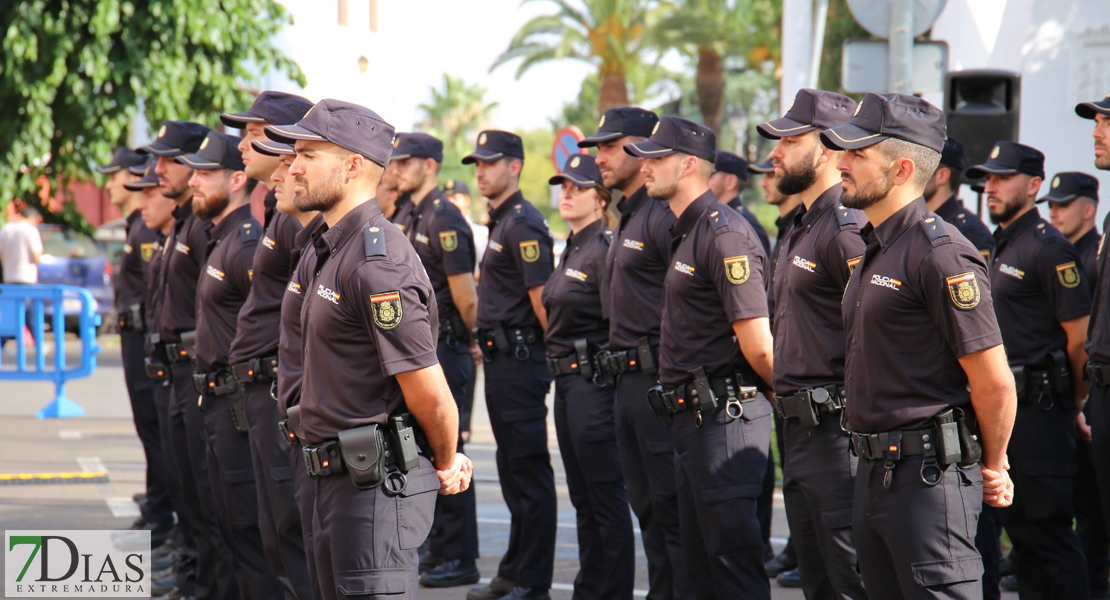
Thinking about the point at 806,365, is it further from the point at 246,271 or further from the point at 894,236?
the point at 246,271

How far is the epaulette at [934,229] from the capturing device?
384 centimetres

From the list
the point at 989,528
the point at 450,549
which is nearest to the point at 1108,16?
the point at 989,528

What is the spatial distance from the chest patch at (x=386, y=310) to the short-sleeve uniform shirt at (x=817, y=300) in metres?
1.63

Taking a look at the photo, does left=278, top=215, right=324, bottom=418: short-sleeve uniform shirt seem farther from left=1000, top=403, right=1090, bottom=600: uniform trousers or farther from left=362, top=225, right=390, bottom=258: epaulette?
left=1000, top=403, right=1090, bottom=600: uniform trousers

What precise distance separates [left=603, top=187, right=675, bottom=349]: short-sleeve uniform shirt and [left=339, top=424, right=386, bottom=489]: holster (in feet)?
7.20

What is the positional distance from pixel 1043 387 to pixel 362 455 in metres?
3.74

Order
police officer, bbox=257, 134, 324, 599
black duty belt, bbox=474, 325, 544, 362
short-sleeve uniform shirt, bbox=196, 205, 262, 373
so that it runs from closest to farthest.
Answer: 1. police officer, bbox=257, 134, 324, 599
2. short-sleeve uniform shirt, bbox=196, 205, 262, 373
3. black duty belt, bbox=474, 325, 544, 362

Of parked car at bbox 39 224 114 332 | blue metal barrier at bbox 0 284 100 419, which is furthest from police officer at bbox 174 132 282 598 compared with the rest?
parked car at bbox 39 224 114 332

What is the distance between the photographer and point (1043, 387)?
6.06 meters

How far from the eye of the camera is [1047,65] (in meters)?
12.8

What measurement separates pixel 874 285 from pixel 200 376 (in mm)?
3372

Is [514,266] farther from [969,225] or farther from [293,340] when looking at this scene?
[293,340]

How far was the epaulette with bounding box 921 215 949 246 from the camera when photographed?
384 cm

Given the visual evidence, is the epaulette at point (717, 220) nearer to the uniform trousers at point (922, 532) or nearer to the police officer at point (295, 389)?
the uniform trousers at point (922, 532)
